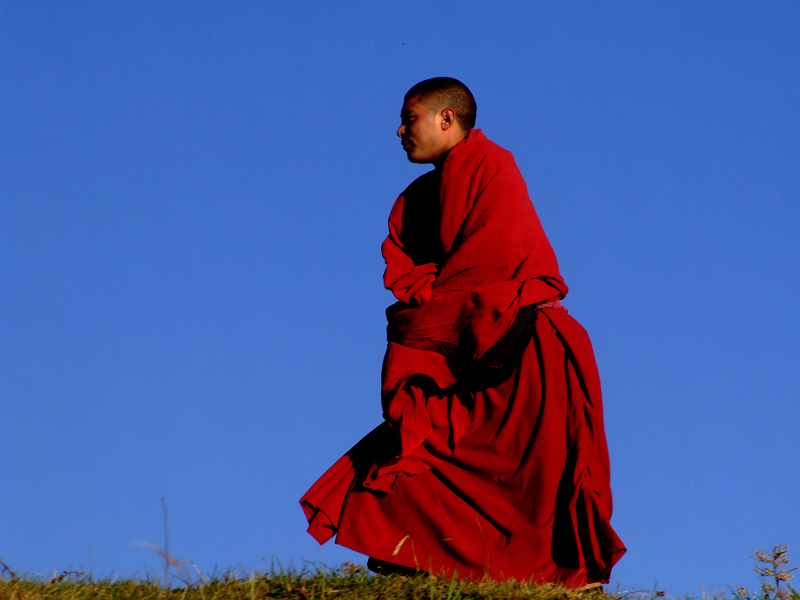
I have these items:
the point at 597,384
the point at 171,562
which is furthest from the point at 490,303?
the point at 171,562

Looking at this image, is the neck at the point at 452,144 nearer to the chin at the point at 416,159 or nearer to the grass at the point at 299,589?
the chin at the point at 416,159

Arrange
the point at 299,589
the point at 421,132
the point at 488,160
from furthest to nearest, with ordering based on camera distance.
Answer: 1. the point at 421,132
2. the point at 488,160
3. the point at 299,589

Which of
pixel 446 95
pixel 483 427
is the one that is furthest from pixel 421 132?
pixel 483 427

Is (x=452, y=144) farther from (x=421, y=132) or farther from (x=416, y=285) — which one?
(x=416, y=285)

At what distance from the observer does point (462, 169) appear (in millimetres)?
5457

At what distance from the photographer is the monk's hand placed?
530 cm

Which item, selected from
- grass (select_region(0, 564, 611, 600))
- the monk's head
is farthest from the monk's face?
grass (select_region(0, 564, 611, 600))

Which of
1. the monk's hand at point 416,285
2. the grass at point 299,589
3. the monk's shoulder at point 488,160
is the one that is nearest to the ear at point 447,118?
the monk's shoulder at point 488,160

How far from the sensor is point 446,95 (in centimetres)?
560

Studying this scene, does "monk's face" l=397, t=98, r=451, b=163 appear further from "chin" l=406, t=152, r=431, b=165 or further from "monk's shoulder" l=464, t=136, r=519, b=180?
"monk's shoulder" l=464, t=136, r=519, b=180

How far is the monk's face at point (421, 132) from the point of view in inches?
219

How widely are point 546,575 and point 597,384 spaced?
99 centimetres

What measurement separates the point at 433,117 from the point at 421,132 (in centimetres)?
11

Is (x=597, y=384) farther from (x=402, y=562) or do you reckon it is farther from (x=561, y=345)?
(x=402, y=562)
